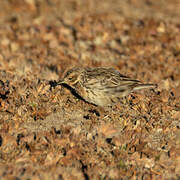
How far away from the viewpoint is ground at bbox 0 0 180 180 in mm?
6094

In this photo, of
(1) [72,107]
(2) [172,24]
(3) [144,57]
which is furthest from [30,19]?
(1) [72,107]

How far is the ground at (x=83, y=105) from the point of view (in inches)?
240

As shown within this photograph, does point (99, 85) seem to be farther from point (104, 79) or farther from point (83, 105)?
point (83, 105)

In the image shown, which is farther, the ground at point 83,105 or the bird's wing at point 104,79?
the bird's wing at point 104,79

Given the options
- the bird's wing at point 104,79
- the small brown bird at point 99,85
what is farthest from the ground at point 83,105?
the bird's wing at point 104,79

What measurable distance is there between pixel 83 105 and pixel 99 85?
2.13ft

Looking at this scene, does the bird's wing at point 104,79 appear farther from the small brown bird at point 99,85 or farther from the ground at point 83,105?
the ground at point 83,105

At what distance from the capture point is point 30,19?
13.0 metres

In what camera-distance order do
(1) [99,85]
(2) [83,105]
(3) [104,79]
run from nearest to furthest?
(1) [99,85] → (3) [104,79] → (2) [83,105]

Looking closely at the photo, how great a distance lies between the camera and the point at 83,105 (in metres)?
7.52

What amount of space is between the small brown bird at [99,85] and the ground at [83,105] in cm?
30

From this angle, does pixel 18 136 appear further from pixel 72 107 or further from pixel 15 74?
pixel 15 74

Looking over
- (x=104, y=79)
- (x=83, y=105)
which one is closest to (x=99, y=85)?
(x=104, y=79)

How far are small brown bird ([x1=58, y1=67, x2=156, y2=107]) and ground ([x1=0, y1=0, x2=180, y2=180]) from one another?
0.30 meters
